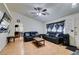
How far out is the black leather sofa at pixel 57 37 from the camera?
6.11ft

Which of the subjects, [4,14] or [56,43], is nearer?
[4,14]

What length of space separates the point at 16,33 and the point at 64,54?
1.00 meters

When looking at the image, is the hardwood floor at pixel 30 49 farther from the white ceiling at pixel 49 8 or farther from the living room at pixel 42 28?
the white ceiling at pixel 49 8

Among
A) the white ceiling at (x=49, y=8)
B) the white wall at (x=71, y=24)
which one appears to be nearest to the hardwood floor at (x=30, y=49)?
the white wall at (x=71, y=24)

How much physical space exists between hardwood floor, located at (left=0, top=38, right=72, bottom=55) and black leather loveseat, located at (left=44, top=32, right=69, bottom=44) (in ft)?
0.39

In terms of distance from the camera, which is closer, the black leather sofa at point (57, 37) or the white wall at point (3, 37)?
the white wall at point (3, 37)

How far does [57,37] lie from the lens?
189 centimetres

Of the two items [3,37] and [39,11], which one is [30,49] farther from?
[39,11]

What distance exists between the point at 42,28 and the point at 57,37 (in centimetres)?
35

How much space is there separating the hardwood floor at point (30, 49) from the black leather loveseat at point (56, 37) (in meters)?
0.12

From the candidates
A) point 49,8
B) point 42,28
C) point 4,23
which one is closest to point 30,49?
point 42,28

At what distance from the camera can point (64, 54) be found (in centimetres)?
180
